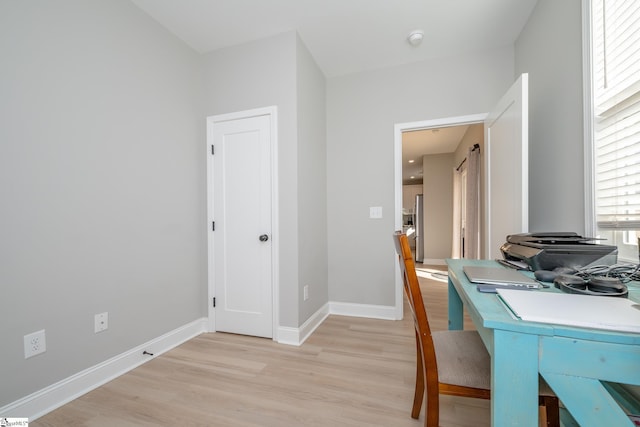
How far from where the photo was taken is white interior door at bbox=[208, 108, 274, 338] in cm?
228

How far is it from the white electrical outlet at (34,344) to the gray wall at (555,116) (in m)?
2.98

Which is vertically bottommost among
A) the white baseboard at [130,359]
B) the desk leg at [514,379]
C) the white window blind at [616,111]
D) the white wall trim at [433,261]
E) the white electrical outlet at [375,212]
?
the white wall trim at [433,261]

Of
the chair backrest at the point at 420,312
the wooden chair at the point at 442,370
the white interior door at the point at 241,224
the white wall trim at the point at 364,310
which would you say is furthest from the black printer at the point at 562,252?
the white interior door at the point at 241,224

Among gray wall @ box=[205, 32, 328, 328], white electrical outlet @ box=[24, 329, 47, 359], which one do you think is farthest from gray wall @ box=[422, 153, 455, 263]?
white electrical outlet @ box=[24, 329, 47, 359]

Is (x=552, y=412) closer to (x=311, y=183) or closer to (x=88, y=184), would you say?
(x=311, y=183)

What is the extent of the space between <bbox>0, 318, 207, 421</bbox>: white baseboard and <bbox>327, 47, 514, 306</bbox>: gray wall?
62.8 inches

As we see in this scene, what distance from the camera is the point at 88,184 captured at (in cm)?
162

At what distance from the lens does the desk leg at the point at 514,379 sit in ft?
2.13

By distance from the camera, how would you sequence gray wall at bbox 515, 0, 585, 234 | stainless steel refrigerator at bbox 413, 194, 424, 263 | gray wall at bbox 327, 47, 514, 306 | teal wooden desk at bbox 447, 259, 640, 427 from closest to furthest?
teal wooden desk at bbox 447, 259, 640, 427, gray wall at bbox 515, 0, 585, 234, gray wall at bbox 327, 47, 514, 306, stainless steel refrigerator at bbox 413, 194, 424, 263

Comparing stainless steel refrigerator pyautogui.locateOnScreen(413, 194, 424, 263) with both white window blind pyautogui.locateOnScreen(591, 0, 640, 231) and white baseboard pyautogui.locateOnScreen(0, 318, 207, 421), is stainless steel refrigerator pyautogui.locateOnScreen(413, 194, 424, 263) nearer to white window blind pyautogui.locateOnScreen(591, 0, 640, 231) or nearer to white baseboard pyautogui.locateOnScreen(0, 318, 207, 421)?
white window blind pyautogui.locateOnScreen(591, 0, 640, 231)

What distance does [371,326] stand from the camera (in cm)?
250

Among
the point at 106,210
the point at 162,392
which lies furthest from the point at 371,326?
the point at 106,210

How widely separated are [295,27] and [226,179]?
1411 millimetres

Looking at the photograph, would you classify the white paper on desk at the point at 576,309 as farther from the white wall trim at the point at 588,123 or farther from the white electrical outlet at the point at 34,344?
the white electrical outlet at the point at 34,344
